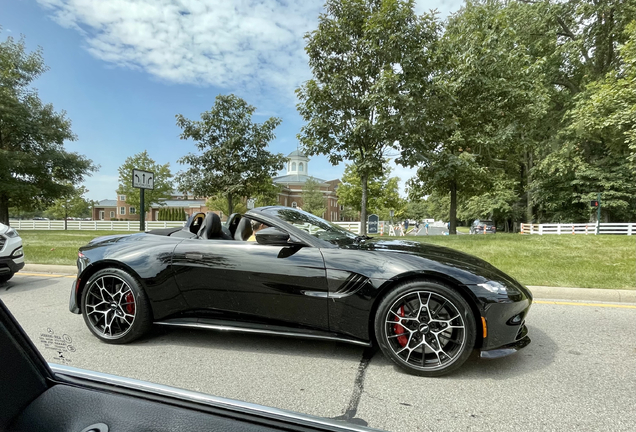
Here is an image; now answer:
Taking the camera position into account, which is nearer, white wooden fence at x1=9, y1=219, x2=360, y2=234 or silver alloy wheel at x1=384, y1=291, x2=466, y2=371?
silver alloy wheel at x1=384, y1=291, x2=466, y2=371

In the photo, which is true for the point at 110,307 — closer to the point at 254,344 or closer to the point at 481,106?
the point at 254,344

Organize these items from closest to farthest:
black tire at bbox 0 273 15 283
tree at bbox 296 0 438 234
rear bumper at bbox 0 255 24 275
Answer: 1. rear bumper at bbox 0 255 24 275
2. black tire at bbox 0 273 15 283
3. tree at bbox 296 0 438 234

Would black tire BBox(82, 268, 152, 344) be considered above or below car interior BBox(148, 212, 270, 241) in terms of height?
below

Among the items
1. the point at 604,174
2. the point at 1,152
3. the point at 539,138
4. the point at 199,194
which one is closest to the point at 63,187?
the point at 1,152

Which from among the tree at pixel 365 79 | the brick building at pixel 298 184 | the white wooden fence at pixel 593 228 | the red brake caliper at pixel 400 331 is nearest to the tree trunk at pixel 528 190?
the white wooden fence at pixel 593 228

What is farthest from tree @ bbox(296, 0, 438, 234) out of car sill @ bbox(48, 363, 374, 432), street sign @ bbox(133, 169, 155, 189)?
car sill @ bbox(48, 363, 374, 432)

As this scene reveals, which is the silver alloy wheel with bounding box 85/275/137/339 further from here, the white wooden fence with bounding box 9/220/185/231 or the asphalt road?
the white wooden fence with bounding box 9/220/185/231

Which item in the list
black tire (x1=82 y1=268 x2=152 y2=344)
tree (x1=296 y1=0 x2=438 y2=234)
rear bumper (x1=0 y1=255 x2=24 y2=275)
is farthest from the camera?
tree (x1=296 y1=0 x2=438 y2=234)

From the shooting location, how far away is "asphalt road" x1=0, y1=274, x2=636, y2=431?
2094 millimetres

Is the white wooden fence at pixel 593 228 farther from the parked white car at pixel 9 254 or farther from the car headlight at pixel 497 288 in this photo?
the parked white car at pixel 9 254

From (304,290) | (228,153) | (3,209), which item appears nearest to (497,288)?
(304,290)

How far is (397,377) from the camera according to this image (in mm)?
2582

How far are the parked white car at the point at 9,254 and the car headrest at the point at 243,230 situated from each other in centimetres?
466

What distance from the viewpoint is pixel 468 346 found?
2531 mm
